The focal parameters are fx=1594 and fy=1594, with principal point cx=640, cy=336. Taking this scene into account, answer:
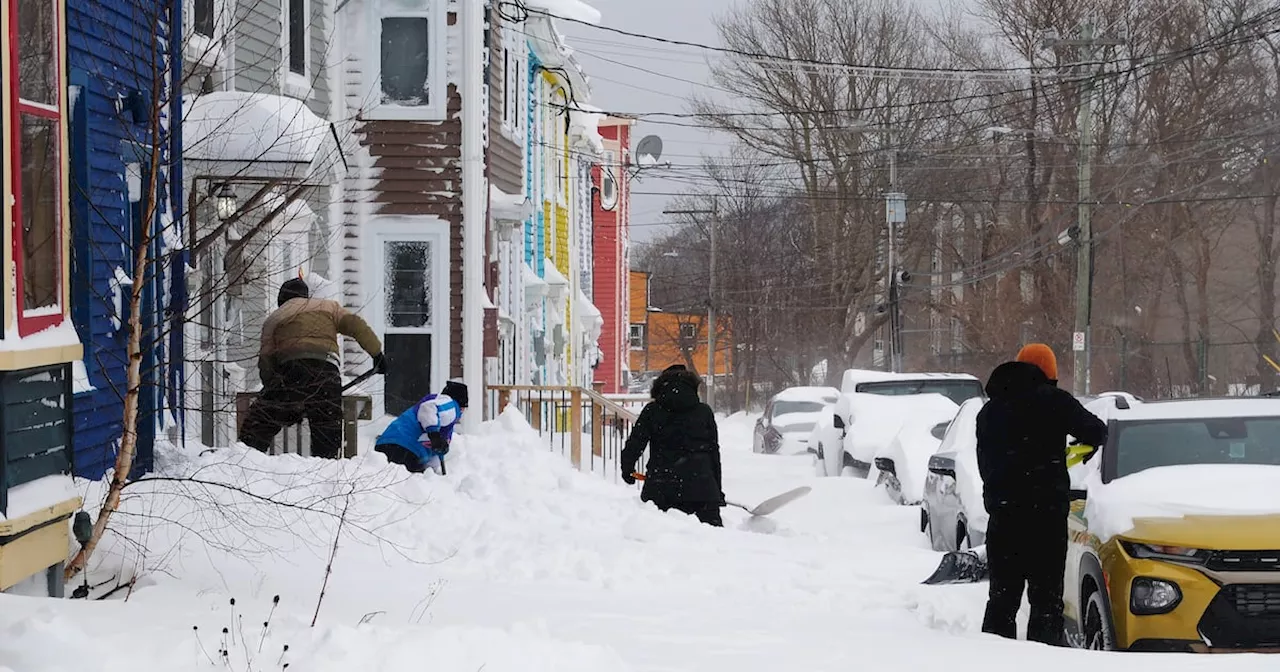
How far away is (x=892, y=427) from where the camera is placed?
65.8 feet

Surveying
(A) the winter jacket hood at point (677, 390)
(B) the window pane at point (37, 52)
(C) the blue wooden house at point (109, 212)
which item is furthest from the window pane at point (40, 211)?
(A) the winter jacket hood at point (677, 390)

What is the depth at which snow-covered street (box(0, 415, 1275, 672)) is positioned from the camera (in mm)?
5684

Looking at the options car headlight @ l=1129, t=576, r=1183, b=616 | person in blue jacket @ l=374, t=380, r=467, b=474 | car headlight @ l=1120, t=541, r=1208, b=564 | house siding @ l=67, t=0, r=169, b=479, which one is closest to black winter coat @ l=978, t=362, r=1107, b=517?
car headlight @ l=1120, t=541, r=1208, b=564

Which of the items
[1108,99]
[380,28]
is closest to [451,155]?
[380,28]

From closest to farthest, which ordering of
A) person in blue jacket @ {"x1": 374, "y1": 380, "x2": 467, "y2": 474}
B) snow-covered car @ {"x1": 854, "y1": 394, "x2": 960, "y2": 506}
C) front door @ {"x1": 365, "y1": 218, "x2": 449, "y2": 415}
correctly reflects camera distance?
person in blue jacket @ {"x1": 374, "y1": 380, "x2": 467, "y2": 474}
snow-covered car @ {"x1": 854, "y1": 394, "x2": 960, "y2": 506}
front door @ {"x1": 365, "y1": 218, "x2": 449, "y2": 415}

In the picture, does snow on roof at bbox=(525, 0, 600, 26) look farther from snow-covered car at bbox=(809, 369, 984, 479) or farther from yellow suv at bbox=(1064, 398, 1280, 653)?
yellow suv at bbox=(1064, 398, 1280, 653)

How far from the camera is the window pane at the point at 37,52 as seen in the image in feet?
20.6

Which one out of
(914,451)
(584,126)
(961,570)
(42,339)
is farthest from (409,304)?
(584,126)

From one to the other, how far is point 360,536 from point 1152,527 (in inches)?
182

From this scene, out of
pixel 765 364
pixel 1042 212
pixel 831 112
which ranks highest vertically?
pixel 831 112

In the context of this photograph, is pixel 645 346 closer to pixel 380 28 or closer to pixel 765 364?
pixel 765 364

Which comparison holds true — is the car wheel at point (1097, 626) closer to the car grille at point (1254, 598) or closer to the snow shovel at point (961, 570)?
the car grille at point (1254, 598)

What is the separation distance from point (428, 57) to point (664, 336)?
7652cm

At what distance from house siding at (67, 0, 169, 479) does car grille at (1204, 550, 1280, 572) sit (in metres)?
5.33
